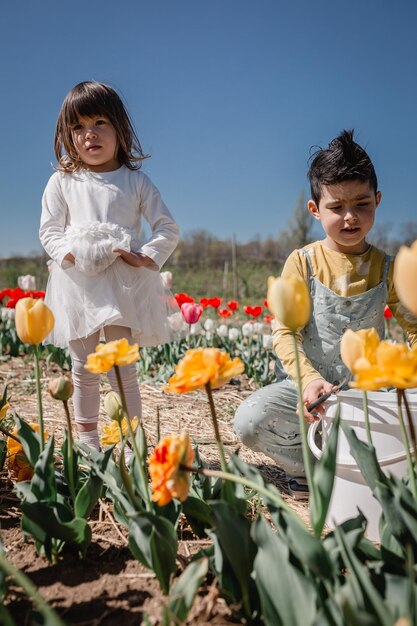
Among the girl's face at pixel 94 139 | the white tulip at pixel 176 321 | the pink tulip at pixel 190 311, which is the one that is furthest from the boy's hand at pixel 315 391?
the white tulip at pixel 176 321

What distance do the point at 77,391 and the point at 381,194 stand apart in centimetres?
133

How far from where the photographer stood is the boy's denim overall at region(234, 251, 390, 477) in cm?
184

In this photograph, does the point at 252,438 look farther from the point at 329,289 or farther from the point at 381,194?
the point at 381,194

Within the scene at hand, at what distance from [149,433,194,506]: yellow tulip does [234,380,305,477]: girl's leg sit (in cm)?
102

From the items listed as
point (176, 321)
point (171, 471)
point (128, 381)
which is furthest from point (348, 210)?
point (176, 321)

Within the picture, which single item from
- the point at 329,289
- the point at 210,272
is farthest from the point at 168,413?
the point at 210,272

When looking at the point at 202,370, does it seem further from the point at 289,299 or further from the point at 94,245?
the point at 94,245

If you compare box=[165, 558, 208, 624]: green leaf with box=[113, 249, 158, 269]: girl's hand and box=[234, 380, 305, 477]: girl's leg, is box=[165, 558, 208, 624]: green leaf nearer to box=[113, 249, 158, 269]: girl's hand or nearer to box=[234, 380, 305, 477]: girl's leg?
box=[234, 380, 305, 477]: girl's leg

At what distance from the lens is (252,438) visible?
6.13 ft

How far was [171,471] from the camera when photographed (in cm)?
82

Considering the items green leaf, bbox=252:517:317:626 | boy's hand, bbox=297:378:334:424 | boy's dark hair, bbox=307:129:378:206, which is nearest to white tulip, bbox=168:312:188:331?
boy's dark hair, bbox=307:129:378:206

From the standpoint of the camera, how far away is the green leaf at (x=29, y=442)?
3.90ft

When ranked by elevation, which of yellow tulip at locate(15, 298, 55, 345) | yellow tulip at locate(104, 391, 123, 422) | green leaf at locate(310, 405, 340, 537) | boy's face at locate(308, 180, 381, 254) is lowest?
green leaf at locate(310, 405, 340, 537)

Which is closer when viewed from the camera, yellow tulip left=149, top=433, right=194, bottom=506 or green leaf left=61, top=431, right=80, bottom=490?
yellow tulip left=149, top=433, right=194, bottom=506
